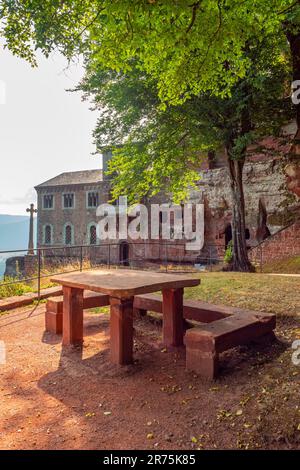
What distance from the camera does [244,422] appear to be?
2.62 m

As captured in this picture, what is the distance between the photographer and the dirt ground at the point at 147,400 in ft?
8.21

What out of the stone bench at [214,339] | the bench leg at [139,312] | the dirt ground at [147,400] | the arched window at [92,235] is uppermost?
the arched window at [92,235]

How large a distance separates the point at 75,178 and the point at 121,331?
112 ft

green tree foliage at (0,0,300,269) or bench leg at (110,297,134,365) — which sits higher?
green tree foliage at (0,0,300,269)

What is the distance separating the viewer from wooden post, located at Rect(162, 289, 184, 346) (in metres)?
4.45

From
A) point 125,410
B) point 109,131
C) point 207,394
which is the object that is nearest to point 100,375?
point 125,410

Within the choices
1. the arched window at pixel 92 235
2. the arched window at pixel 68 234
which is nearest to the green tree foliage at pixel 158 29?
the arched window at pixel 92 235

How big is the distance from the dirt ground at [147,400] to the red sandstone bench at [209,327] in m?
0.18

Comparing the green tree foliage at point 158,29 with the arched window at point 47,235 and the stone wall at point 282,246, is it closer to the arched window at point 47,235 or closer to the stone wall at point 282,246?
the stone wall at point 282,246

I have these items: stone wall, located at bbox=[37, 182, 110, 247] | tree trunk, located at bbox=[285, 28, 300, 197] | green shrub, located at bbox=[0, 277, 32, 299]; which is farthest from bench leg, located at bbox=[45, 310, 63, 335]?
stone wall, located at bbox=[37, 182, 110, 247]

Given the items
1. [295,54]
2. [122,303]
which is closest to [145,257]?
[295,54]

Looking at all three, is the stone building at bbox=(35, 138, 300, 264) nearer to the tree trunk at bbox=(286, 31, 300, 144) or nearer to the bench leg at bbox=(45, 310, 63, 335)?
the tree trunk at bbox=(286, 31, 300, 144)

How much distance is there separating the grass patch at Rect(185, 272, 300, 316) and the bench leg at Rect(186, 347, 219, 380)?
7.00ft

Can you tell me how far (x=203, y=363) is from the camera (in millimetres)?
3475
